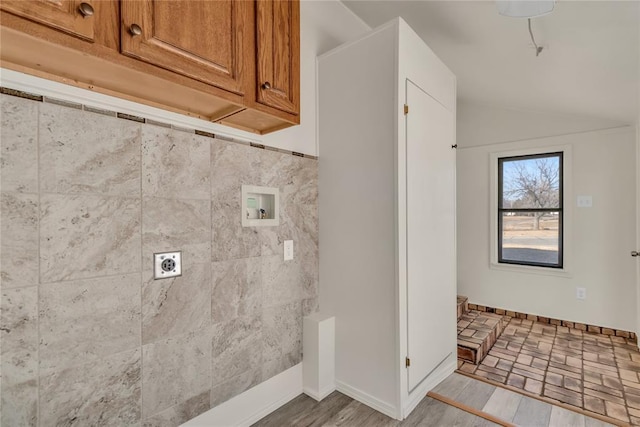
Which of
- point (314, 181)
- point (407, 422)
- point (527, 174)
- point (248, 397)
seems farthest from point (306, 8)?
point (527, 174)

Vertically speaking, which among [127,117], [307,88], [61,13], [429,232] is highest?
[307,88]

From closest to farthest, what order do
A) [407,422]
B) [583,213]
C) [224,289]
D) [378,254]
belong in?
1. [224,289]
2. [407,422]
3. [378,254]
4. [583,213]

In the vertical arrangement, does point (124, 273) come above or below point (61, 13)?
below

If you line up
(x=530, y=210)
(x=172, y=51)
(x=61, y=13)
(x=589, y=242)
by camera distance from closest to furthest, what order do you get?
(x=61, y=13) < (x=172, y=51) < (x=589, y=242) < (x=530, y=210)

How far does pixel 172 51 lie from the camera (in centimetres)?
105

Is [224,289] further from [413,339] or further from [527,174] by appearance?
[527,174]

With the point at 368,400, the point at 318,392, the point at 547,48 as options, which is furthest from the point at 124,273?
the point at 547,48

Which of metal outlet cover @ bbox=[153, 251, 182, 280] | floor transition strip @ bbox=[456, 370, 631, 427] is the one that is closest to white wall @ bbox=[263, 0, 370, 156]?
metal outlet cover @ bbox=[153, 251, 182, 280]

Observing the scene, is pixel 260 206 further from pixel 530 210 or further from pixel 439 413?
pixel 530 210

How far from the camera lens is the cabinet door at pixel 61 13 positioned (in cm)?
77

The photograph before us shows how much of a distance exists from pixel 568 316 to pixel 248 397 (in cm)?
354

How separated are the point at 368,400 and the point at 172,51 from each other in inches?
81.6

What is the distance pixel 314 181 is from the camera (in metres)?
2.12

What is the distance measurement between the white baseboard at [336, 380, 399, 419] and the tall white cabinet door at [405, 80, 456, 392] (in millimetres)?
170
